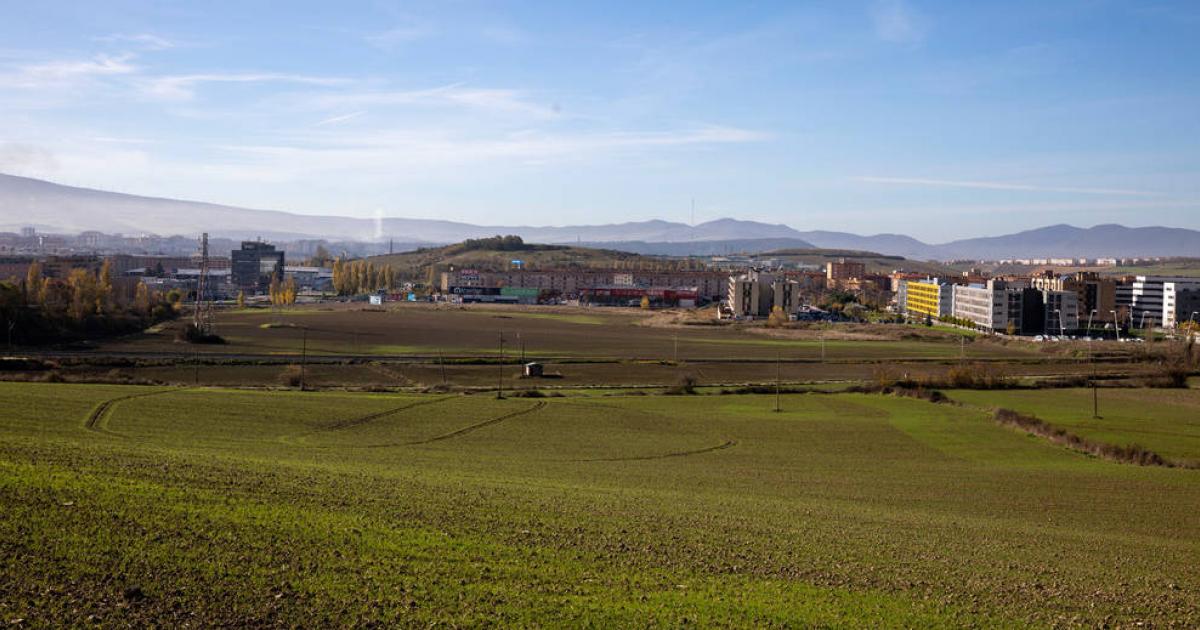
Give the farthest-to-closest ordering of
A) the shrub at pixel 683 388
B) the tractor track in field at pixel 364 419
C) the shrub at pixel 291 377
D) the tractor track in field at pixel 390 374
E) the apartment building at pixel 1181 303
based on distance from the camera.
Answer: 1. the apartment building at pixel 1181 303
2. the tractor track in field at pixel 390 374
3. the shrub at pixel 291 377
4. the shrub at pixel 683 388
5. the tractor track in field at pixel 364 419

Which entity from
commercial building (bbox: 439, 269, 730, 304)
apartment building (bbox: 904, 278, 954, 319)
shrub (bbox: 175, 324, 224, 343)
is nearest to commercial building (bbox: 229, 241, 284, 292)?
commercial building (bbox: 439, 269, 730, 304)

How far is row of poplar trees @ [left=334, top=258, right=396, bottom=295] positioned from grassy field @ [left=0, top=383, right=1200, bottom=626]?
97.2m

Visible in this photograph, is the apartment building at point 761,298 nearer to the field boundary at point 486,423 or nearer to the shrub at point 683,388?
the shrub at point 683,388

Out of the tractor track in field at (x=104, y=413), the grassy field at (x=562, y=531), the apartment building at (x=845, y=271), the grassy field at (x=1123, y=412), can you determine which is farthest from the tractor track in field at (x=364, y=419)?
the apartment building at (x=845, y=271)

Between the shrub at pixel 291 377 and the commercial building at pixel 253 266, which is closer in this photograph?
the shrub at pixel 291 377

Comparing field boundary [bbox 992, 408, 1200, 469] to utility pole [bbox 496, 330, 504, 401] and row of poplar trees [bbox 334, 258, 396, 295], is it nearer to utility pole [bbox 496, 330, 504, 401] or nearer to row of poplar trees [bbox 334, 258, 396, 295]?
utility pole [bbox 496, 330, 504, 401]

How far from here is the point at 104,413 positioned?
77.0 feet

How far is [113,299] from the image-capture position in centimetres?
7300

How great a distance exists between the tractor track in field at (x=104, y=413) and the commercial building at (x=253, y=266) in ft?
343

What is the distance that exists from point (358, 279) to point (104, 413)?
98333mm

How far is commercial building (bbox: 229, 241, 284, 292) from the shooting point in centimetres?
13062

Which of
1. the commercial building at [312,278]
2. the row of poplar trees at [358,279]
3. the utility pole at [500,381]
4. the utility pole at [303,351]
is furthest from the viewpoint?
the commercial building at [312,278]

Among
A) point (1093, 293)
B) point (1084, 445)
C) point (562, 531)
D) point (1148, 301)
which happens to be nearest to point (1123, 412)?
point (1084, 445)

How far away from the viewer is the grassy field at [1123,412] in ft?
79.5
